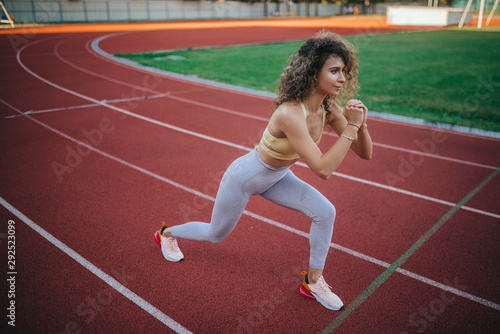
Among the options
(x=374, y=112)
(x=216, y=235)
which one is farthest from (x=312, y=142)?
(x=374, y=112)

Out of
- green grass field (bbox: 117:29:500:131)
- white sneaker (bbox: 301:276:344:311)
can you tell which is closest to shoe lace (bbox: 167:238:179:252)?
white sneaker (bbox: 301:276:344:311)

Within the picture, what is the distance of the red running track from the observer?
3057 mm

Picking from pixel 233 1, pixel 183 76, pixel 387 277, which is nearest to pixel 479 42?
pixel 183 76

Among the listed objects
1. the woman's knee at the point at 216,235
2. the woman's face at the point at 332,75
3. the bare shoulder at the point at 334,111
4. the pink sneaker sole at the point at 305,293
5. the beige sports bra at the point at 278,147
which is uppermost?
the woman's face at the point at 332,75

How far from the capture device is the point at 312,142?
2.51 m

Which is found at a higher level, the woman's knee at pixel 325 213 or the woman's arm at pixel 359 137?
the woman's arm at pixel 359 137

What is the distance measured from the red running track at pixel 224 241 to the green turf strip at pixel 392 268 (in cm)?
2

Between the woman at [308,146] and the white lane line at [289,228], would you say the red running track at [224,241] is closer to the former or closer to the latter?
the white lane line at [289,228]

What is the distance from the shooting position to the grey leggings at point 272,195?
2.86 meters

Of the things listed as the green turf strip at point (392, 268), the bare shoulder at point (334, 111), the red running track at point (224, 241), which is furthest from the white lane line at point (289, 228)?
the bare shoulder at point (334, 111)

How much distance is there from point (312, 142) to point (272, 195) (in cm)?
69

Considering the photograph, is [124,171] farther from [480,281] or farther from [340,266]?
[480,281]

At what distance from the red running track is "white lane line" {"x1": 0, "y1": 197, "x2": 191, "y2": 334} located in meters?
0.02

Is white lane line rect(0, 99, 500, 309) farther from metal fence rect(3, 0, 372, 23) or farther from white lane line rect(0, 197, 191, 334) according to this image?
metal fence rect(3, 0, 372, 23)
